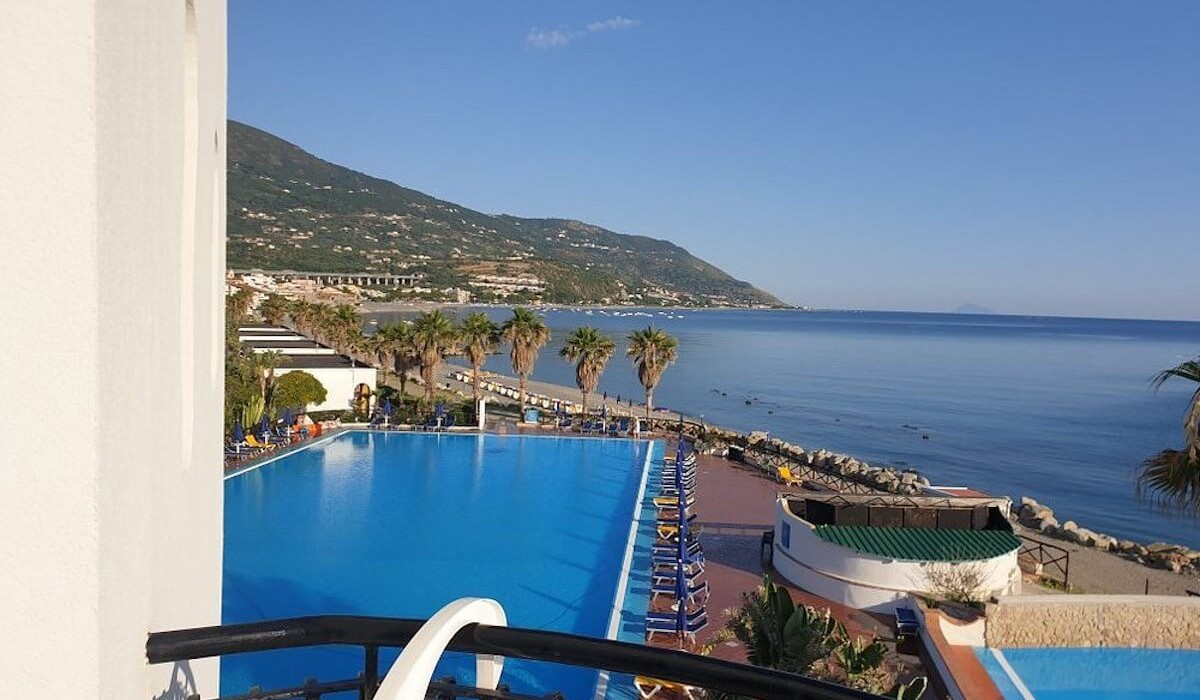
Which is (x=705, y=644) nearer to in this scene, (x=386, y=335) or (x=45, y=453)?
(x=45, y=453)

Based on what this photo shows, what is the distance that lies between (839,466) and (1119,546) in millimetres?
8819

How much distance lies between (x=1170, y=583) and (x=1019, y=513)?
19.6 feet

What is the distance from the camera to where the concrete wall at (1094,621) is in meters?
13.2

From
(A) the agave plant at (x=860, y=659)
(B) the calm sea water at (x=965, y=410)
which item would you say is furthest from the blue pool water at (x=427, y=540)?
(B) the calm sea water at (x=965, y=410)

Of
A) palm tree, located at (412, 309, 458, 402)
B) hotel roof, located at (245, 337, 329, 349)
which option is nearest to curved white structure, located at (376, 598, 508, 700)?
palm tree, located at (412, 309, 458, 402)

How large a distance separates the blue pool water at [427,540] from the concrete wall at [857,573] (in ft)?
11.8

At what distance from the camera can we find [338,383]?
103ft

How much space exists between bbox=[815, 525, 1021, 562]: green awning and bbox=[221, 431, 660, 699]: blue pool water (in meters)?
4.30

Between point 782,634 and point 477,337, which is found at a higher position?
point 477,337

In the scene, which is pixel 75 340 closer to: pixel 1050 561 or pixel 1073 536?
pixel 1050 561

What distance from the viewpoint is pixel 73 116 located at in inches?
57.9

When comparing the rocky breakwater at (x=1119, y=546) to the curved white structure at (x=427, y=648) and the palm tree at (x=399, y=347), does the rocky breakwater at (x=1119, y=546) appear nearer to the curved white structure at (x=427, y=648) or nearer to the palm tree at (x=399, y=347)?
the palm tree at (x=399, y=347)

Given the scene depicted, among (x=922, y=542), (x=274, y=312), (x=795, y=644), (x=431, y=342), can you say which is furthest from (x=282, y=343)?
(x=795, y=644)

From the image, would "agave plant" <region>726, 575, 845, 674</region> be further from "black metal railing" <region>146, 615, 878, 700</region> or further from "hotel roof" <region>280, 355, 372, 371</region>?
"hotel roof" <region>280, 355, 372, 371</region>
